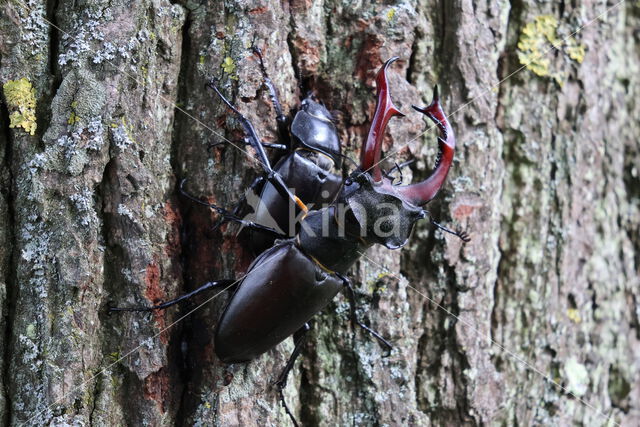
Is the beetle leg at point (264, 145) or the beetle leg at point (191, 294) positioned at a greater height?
the beetle leg at point (264, 145)

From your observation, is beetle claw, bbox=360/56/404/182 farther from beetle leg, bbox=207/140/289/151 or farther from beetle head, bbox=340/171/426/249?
beetle leg, bbox=207/140/289/151

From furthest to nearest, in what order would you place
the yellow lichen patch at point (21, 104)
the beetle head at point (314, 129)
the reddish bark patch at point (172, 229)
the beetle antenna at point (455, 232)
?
the beetle head at point (314, 129)
the beetle antenna at point (455, 232)
the reddish bark patch at point (172, 229)
the yellow lichen patch at point (21, 104)

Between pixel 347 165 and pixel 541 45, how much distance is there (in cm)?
111

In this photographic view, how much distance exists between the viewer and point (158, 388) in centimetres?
199

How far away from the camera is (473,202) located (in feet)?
7.96

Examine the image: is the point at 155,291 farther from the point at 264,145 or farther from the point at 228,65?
the point at 228,65

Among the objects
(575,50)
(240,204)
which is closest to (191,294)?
(240,204)

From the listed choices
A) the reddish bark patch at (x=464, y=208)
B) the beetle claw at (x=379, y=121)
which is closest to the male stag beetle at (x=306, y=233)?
the beetle claw at (x=379, y=121)

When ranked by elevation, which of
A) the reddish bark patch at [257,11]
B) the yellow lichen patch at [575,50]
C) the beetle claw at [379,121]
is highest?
the yellow lichen patch at [575,50]

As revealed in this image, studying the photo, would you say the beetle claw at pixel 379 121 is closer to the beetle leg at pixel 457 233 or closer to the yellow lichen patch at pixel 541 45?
the beetle leg at pixel 457 233

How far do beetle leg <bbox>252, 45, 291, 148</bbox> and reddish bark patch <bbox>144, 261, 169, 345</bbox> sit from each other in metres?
0.78

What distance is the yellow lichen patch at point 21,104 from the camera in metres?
1.85

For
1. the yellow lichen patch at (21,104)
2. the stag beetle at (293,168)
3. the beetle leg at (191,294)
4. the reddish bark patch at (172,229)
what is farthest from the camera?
the stag beetle at (293,168)

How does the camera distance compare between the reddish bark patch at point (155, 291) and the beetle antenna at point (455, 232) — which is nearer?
the reddish bark patch at point (155, 291)
